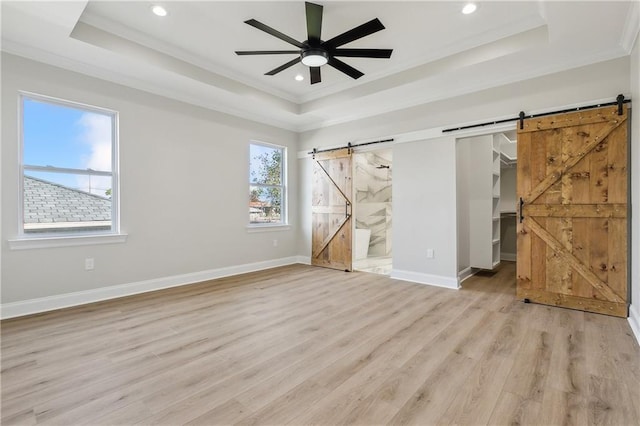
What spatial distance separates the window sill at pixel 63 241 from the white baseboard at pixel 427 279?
392cm

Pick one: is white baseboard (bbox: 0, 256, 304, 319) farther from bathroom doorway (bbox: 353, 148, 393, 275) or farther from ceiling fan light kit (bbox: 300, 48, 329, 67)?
ceiling fan light kit (bbox: 300, 48, 329, 67)

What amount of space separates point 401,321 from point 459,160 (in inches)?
110

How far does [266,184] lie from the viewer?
5.89 metres

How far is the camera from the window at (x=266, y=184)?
567 centimetres

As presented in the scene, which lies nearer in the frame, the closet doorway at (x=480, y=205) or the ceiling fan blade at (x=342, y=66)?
the ceiling fan blade at (x=342, y=66)

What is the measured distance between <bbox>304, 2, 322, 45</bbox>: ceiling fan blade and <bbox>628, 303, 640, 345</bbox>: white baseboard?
379cm

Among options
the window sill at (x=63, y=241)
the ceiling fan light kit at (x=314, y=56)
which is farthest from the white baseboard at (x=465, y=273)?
the window sill at (x=63, y=241)

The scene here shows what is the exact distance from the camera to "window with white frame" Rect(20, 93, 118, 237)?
3.37 meters

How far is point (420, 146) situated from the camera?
185 inches

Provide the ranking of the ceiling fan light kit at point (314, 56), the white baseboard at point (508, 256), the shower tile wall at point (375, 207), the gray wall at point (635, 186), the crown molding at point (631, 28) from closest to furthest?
the crown molding at point (631, 28)
the gray wall at point (635, 186)
the ceiling fan light kit at point (314, 56)
the white baseboard at point (508, 256)
the shower tile wall at point (375, 207)

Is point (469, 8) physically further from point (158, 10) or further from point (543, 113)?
point (158, 10)

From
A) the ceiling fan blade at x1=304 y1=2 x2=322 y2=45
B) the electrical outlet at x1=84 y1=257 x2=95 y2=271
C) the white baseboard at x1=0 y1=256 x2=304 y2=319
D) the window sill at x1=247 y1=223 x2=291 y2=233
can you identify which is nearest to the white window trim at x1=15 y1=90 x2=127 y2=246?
the electrical outlet at x1=84 y1=257 x2=95 y2=271

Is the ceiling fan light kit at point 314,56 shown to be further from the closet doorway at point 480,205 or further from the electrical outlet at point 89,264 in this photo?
the electrical outlet at point 89,264

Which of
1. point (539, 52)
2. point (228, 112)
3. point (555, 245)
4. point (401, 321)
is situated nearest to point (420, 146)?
point (539, 52)
